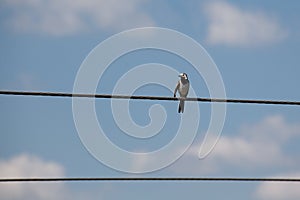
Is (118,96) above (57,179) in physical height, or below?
above

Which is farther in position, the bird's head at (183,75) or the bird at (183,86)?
the bird's head at (183,75)

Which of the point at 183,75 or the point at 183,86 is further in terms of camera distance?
the point at 183,75

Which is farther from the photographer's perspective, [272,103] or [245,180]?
[272,103]

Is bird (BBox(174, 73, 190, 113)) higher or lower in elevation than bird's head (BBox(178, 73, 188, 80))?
lower

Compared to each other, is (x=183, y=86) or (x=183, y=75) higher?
(x=183, y=75)

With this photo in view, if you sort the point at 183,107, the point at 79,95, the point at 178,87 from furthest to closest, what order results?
the point at 178,87 < the point at 183,107 < the point at 79,95

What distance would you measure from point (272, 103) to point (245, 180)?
61.1 inches

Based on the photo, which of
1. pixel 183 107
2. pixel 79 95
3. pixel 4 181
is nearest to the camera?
pixel 4 181

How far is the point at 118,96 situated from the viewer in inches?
515

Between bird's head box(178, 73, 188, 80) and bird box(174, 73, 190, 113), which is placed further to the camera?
bird's head box(178, 73, 188, 80)

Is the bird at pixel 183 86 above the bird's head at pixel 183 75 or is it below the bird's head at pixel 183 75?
below

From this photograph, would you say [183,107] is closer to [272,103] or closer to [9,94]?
[272,103]

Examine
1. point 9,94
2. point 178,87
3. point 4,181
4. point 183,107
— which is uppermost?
point 178,87

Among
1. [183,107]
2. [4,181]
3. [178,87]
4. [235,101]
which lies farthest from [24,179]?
[178,87]
